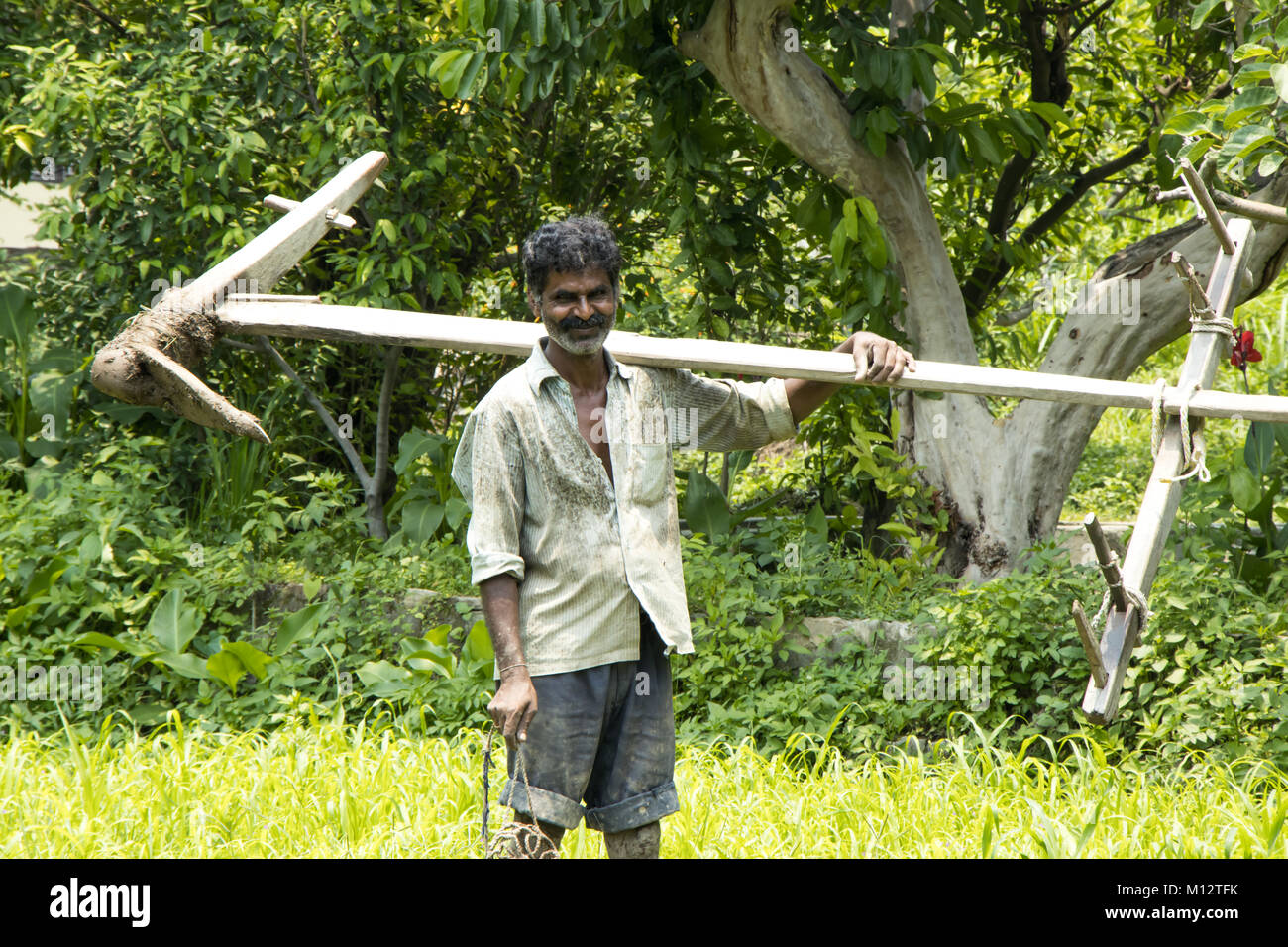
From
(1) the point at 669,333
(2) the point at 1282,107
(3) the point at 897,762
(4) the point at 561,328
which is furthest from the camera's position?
(1) the point at 669,333

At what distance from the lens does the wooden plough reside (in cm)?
245

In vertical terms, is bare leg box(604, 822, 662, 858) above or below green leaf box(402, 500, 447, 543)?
below

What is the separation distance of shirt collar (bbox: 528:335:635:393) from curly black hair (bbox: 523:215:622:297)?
5.8 inches

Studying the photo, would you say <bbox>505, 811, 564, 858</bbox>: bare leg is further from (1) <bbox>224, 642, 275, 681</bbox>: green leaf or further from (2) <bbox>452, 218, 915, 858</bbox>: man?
(1) <bbox>224, 642, 275, 681</bbox>: green leaf

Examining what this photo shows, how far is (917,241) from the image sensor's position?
17.9 ft

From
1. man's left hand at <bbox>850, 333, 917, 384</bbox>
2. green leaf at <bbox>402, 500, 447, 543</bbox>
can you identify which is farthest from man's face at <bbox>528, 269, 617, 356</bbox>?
green leaf at <bbox>402, 500, 447, 543</bbox>

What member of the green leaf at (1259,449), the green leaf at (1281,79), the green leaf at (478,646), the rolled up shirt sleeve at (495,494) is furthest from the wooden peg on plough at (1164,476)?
the green leaf at (478,646)

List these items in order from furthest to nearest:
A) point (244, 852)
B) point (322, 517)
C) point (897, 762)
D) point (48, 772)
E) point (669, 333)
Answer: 1. point (669, 333)
2. point (322, 517)
3. point (897, 762)
4. point (48, 772)
5. point (244, 852)

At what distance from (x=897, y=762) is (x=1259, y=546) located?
198 cm

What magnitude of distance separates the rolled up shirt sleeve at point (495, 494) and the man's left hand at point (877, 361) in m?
0.78

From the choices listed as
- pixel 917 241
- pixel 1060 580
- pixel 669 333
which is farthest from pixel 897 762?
pixel 669 333

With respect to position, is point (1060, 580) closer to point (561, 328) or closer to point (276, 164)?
point (561, 328)

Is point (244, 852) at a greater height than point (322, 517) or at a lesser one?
lesser

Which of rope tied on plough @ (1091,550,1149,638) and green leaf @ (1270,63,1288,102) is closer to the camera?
rope tied on plough @ (1091,550,1149,638)
